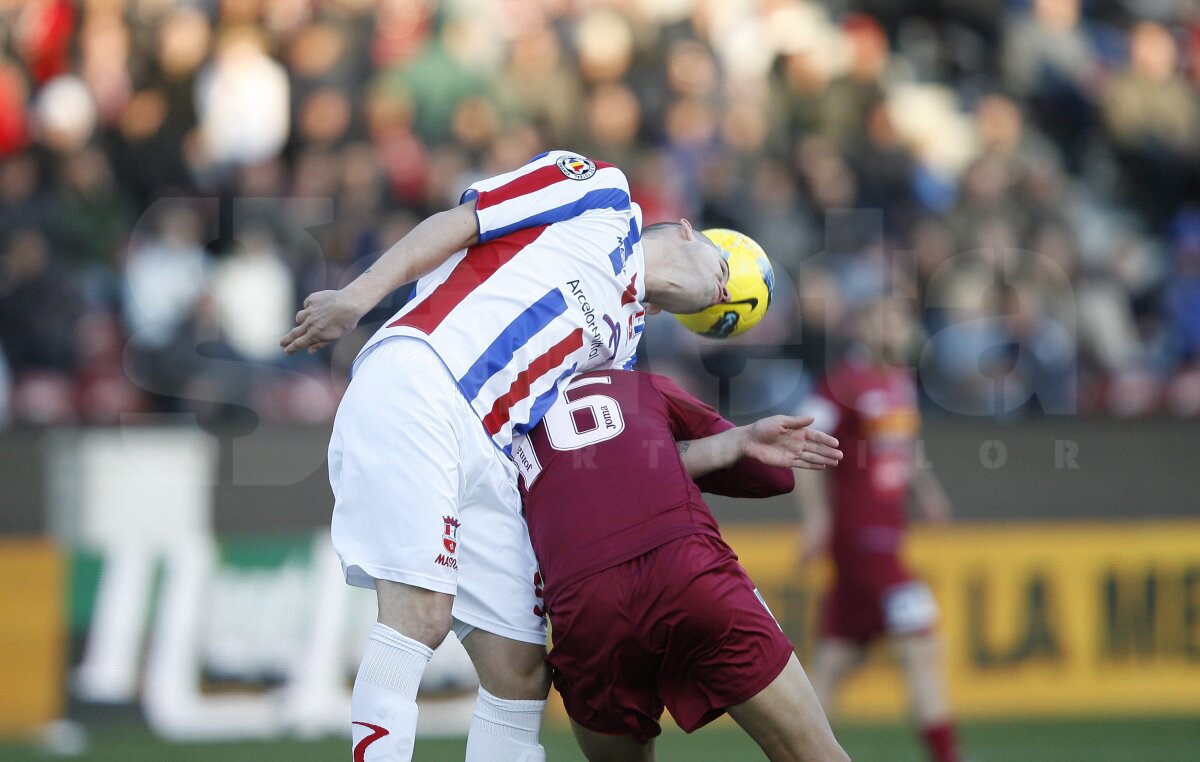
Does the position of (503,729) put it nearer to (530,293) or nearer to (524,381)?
(524,381)

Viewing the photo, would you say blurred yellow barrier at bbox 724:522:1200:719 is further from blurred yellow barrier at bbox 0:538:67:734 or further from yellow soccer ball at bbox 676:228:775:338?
yellow soccer ball at bbox 676:228:775:338

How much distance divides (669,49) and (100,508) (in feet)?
20.9

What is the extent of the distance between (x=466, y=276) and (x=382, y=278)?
0.34m

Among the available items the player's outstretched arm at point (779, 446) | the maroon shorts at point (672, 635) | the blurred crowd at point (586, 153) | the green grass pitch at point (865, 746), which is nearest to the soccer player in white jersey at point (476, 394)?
the maroon shorts at point (672, 635)

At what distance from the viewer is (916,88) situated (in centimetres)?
1395

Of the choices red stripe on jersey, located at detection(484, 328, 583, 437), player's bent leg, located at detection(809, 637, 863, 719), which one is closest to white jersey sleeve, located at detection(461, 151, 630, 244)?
red stripe on jersey, located at detection(484, 328, 583, 437)

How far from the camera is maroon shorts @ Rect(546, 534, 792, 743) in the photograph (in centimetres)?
419

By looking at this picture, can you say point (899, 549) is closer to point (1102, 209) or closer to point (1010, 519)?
point (1010, 519)

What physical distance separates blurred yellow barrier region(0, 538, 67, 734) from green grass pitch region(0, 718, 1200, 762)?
328mm

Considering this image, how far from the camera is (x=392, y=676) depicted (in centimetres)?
411

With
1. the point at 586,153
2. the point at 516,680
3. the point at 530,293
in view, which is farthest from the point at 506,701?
the point at 586,153

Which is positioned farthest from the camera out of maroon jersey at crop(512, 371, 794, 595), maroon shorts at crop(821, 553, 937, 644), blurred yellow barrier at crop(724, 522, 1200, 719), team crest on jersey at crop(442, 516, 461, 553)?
blurred yellow barrier at crop(724, 522, 1200, 719)

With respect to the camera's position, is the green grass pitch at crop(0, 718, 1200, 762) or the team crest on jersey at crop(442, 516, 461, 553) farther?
the green grass pitch at crop(0, 718, 1200, 762)

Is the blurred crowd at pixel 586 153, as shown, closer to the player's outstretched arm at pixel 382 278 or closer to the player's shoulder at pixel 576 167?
the player's shoulder at pixel 576 167
